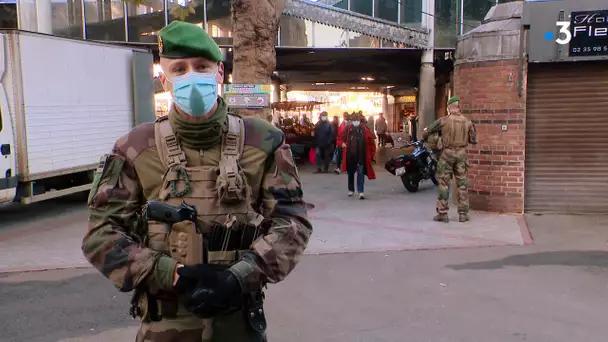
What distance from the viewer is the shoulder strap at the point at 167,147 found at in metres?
2.17

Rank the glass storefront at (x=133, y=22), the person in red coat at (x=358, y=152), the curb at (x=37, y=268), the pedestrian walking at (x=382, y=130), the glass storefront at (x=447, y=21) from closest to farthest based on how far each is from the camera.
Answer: the curb at (x=37, y=268)
the person in red coat at (x=358, y=152)
the glass storefront at (x=133, y=22)
the glass storefront at (x=447, y=21)
the pedestrian walking at (x=382, y=130)

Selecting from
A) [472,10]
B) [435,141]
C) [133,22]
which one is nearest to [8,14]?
[133,22]

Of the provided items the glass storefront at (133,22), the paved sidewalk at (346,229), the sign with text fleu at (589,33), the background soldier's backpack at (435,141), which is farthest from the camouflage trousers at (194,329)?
the glass storefront at (133,22)

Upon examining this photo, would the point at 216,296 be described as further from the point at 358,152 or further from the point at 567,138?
the point at 358,152

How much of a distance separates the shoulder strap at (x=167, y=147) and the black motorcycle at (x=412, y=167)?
9.66 meters

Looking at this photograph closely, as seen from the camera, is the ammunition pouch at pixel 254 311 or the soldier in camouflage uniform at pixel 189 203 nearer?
the soldier in camouflage uniform at pixel 189 203

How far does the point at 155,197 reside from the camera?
2230 mm

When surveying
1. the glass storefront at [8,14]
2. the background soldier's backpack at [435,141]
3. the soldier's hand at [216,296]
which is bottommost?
the soldier's hand at [216,296]

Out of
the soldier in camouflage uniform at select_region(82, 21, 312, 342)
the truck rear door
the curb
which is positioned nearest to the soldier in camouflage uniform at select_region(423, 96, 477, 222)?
the curb

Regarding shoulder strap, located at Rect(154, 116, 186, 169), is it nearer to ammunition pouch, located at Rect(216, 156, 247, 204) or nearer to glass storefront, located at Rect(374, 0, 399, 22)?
ammunition pouch, located at Rect(216, 156, 247, 204)

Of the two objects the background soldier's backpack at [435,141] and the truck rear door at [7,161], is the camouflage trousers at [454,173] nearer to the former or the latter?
the background soldier's backpack at [435,141]

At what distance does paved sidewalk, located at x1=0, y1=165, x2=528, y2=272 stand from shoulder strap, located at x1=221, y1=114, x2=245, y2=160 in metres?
4.80

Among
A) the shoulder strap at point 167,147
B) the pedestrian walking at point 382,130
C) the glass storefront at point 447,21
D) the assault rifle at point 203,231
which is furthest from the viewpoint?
the pedestrian walking at point 382,130

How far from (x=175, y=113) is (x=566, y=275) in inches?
196
